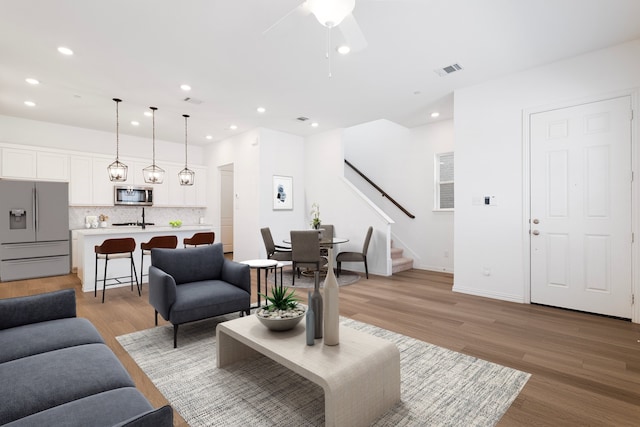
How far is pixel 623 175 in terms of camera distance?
3.46 metres

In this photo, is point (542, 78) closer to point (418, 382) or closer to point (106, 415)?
point (418, 382)

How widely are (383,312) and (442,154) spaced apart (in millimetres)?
3965

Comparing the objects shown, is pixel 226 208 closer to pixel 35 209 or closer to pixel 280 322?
pixel 35 209

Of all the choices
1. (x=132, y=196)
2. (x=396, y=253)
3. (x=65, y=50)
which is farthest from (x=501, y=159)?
(x=132, y=196)

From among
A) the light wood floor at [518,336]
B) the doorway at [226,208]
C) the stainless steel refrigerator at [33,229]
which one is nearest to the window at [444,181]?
the light wood floor at [518,336]

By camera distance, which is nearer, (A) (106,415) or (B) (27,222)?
(A) (106,415)

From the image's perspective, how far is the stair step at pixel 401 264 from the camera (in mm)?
6165

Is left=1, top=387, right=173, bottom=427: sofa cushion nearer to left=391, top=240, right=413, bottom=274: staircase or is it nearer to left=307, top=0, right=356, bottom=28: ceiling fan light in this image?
left=307, top=0, right=356, bottom=28: ceiling fan light

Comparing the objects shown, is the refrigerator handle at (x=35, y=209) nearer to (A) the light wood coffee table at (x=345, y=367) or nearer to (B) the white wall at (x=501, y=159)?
(A) the light wood coffee table at (x=345, y=367)

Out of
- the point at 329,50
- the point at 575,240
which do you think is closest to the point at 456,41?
the point at 329,50

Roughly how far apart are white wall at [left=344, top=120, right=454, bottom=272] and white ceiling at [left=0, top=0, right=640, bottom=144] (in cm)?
112

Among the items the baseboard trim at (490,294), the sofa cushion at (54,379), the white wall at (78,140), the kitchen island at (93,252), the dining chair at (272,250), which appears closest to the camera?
the sofa cushion at (54,379)

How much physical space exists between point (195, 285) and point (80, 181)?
499cm

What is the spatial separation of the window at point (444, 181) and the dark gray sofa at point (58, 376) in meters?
6.05
